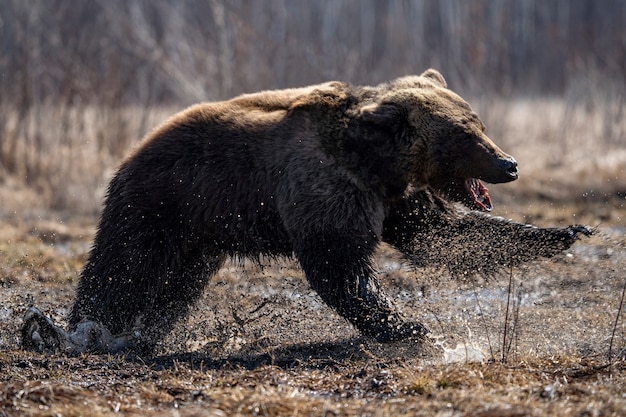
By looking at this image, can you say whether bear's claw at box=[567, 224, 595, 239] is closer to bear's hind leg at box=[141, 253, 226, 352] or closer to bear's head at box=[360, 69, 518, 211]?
bear's head at box=[360, 69, 518, 211]

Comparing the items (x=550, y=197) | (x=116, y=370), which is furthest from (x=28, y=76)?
(x=116, y=370)

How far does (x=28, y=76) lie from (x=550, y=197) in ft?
25.0

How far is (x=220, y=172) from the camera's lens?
19.0 ft

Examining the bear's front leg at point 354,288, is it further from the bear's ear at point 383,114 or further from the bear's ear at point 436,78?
the bear's ear at point 436,78

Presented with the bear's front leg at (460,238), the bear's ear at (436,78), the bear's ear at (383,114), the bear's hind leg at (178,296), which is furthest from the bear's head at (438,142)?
the bear's hind leg at (178,296)

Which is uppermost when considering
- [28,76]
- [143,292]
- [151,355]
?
[28,76]

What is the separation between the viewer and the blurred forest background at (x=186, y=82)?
1280 centimetres

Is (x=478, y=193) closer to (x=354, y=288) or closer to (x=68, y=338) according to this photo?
(x=354, y=288)

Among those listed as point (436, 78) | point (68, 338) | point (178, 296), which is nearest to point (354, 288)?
point (178, 296)

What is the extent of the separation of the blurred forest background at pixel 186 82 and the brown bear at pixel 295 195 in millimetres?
5881

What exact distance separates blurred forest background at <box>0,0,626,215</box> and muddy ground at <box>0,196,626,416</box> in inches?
189

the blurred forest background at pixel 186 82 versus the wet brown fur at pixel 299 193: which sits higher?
the blurred forest background at pixel 186 82

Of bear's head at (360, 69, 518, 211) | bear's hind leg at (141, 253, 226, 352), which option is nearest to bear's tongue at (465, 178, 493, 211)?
bear's head at (360, 69, 518, 211)

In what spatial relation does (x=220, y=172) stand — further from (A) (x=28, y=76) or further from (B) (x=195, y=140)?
(A) (x=28, y=76)
